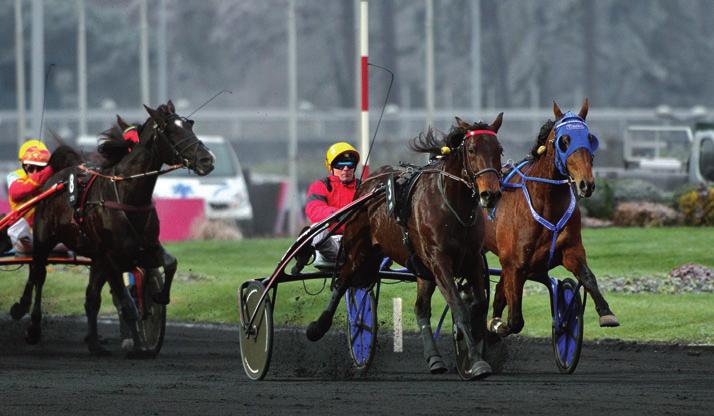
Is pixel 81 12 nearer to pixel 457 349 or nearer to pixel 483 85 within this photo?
pixel 457 349

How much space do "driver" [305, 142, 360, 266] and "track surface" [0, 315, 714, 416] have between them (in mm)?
842

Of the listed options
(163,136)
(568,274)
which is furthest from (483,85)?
(163,136)

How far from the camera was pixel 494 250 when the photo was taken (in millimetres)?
12664

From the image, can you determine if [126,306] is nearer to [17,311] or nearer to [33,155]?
[17,311]

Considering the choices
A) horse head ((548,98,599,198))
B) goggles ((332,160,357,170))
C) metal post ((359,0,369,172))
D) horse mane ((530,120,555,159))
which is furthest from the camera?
metal post ((359,0,369,172))

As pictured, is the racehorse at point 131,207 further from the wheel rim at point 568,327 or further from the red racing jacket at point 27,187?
the wheel rim at point 568,327

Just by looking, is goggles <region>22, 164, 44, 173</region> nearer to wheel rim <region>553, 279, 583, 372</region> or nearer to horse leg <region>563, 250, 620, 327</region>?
wheel rim <region>553, 279, 583, 372</region>

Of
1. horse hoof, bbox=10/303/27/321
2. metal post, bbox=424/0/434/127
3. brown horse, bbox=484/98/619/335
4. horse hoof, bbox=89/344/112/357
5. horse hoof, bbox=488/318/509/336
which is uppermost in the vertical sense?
metal post, bbox=424/0/434/127

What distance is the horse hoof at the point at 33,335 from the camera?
49.4 ft

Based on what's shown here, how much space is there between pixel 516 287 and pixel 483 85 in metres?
66.3

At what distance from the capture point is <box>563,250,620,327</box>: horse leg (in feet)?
37.8

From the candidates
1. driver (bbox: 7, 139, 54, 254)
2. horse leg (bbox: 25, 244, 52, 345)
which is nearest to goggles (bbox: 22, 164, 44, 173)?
driver (bbox: 7, 139, 54, 254)

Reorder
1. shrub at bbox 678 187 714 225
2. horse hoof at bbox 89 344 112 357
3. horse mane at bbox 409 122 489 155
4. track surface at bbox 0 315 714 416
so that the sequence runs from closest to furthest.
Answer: track surface at bbox 0 315 714 416
horse mane at bbox 409 122 489 155
horse hoof at bbox 89 344 112 357
shrub at bbox 678 187 714 225

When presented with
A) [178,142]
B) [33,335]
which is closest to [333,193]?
[178,142]
